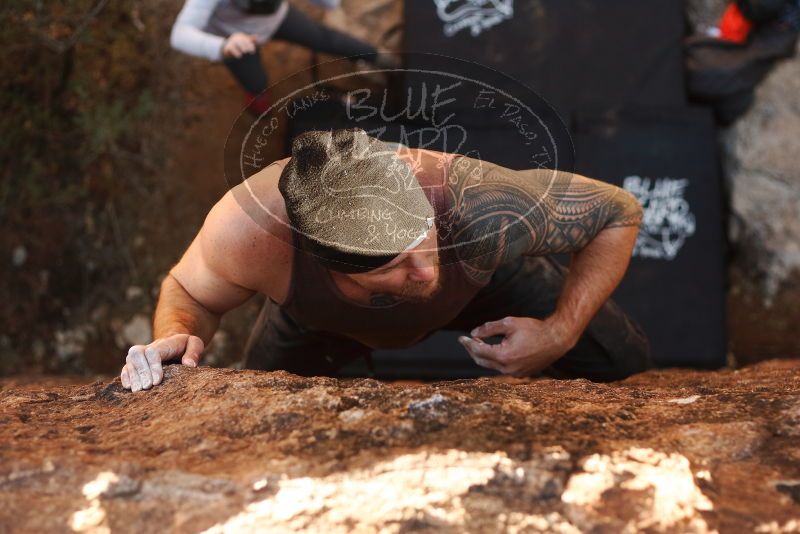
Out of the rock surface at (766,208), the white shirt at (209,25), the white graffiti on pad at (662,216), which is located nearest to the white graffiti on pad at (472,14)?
the white shirt at (209,25)

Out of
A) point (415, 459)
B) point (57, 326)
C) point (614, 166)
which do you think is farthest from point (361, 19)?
point (415, 459)

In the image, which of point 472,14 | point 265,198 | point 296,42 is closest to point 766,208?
point 472,14

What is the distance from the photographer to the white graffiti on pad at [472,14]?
3520mm

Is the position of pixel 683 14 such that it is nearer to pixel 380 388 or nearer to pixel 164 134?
pixel 164 134

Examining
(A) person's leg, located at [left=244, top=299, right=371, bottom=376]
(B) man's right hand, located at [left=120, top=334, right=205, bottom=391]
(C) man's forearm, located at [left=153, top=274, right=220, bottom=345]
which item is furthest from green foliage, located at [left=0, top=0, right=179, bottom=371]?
(B) man's right hand, located at [left=120, top=334, right=205, bottom=391]

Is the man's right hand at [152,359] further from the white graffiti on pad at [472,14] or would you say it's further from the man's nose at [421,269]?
the white graffiti on pad at [472,14]

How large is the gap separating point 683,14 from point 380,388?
2.81 m

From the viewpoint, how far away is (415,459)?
3.95 ft

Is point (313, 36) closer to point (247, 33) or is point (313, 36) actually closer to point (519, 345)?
point (247, 33)

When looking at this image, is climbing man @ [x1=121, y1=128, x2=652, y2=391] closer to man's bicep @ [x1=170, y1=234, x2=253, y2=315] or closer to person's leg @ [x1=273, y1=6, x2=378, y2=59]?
man's bicep @ [x1=170, y1=234, x2=253, y2=315]

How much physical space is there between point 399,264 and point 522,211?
9.0 inches

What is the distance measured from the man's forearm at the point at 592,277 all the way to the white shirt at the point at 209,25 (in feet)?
5.41

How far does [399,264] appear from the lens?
1.45 metres

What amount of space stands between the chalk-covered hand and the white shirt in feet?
5.51
